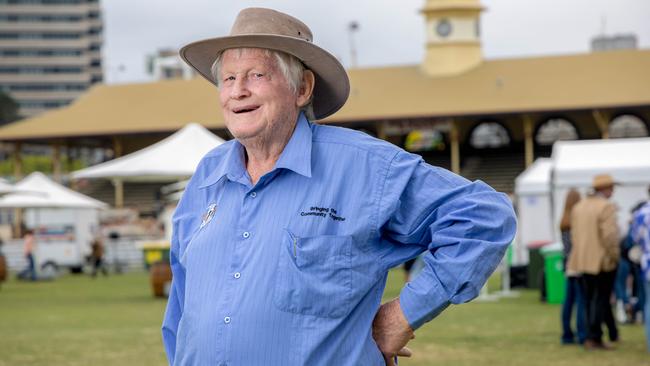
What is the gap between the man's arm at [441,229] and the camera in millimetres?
3771

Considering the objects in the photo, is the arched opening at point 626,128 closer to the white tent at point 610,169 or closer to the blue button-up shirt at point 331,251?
the white tent at point 610,169

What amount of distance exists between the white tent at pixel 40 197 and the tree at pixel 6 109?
103783mm

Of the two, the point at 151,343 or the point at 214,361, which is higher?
the point at 214,361

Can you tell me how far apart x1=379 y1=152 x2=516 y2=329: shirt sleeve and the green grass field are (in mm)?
8176

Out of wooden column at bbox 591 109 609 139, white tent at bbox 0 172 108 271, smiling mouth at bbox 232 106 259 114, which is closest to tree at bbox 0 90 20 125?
wooden column at bbox 591 109 609 139

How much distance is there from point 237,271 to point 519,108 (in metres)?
46.5

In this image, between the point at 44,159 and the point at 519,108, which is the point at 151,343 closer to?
the point at 519,108

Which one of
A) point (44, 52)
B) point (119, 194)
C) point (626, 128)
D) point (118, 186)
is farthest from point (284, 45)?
point (44, 52)

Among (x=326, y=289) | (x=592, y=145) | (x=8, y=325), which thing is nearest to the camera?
(x=326, y=289)

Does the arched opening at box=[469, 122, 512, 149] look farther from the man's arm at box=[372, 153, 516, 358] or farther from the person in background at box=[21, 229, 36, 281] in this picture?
the man's arm at box=[372, 153, 516, 358]


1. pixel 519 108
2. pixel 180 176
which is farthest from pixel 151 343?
pixel 519 108

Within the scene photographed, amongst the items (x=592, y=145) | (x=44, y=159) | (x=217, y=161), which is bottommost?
(x=44, y=159)

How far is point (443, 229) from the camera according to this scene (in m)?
3.81

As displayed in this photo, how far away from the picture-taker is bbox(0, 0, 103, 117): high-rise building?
152m
